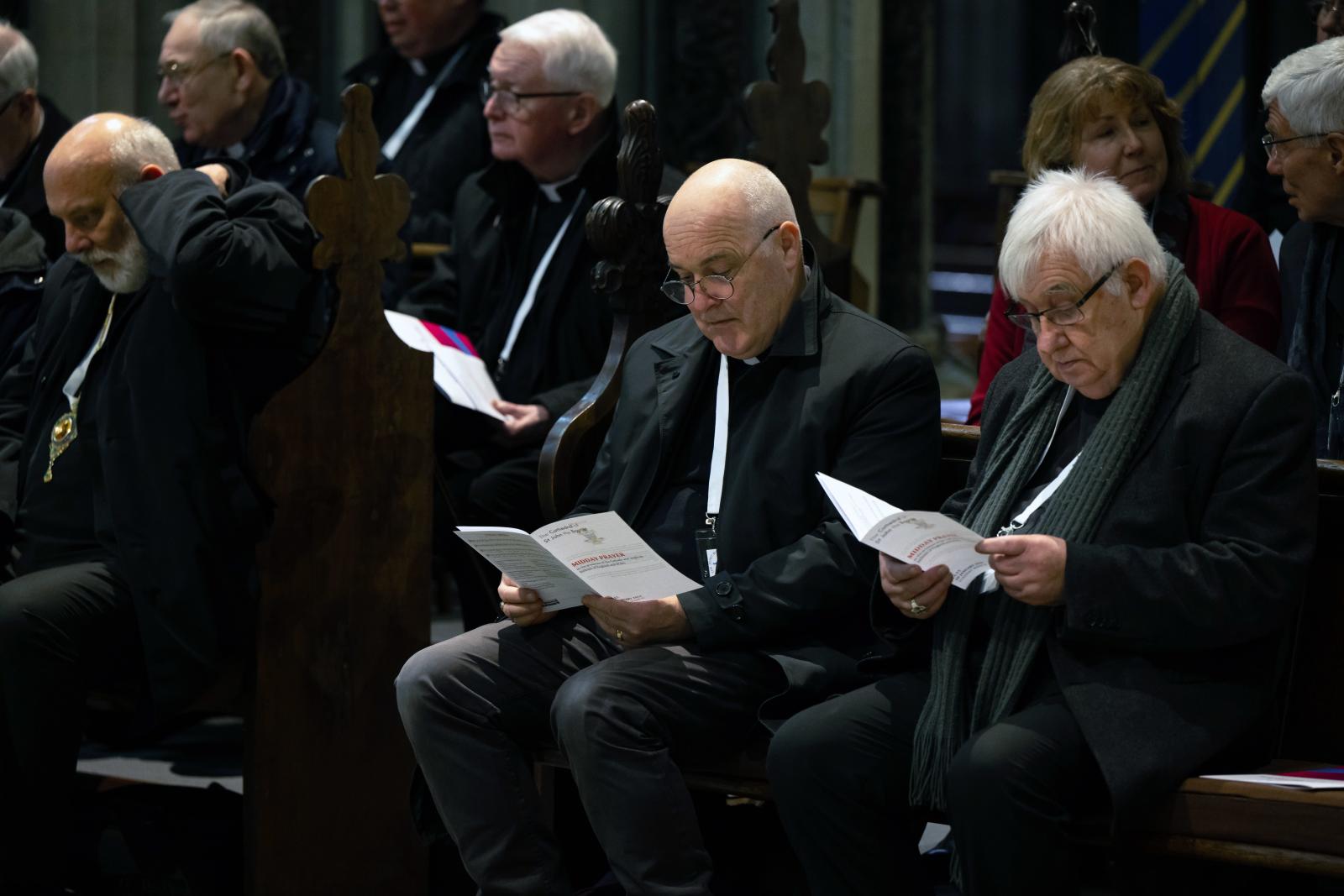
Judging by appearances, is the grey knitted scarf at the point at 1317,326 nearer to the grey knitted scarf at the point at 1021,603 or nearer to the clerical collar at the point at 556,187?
the grey knitted scarf at the point at 1021,603

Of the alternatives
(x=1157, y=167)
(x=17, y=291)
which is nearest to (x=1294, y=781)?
(x=1157, y=167)

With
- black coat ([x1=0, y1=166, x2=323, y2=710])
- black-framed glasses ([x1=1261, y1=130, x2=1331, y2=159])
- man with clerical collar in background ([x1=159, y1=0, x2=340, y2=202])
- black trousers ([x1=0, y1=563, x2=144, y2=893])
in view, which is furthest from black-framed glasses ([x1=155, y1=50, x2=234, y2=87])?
black-framed glasses ([x1=1261, y1=130, x2=1331, y2=159])

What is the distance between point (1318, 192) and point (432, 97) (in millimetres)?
2957

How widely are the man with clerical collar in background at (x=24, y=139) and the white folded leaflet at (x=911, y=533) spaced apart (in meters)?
2.87

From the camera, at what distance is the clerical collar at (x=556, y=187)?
4.81 metres

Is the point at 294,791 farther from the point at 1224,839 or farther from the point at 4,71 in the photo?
the point at 4,71

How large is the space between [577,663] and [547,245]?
5.65ft

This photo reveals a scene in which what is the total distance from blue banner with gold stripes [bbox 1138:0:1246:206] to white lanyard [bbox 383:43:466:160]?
2645 mm

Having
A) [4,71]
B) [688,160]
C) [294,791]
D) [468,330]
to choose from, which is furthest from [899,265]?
[294,791]

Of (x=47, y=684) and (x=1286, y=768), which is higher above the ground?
(x=1286, y=768)

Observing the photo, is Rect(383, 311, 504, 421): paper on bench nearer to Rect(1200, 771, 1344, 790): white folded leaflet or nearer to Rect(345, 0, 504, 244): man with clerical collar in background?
Rect(345, 0, 504, 244): man with clerical collar in background

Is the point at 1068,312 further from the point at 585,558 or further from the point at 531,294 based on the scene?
the point at 531,294

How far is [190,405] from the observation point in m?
3.75

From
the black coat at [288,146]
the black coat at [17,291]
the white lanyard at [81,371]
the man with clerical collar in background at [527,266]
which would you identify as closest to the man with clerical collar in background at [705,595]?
the man with clerical collar in background at [527,266]
